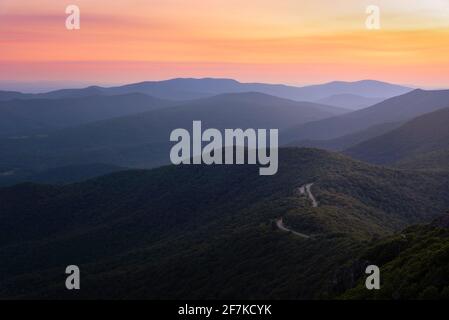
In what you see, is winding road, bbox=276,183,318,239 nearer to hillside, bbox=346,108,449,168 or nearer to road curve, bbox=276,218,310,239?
road curve, bbox=276,218,310,239

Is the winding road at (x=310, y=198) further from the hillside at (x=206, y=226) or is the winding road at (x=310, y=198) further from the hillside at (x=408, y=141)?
the hillside at (x=408, y=141)

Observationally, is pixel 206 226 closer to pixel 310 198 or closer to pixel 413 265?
pixel 310 198

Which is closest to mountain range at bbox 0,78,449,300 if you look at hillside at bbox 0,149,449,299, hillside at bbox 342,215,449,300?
hillside at bbox 342,215,449,300

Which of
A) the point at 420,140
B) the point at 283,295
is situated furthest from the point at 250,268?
the point at 420,140

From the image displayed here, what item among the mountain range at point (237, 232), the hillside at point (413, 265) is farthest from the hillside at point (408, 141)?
the hillside at point (413, 265)
